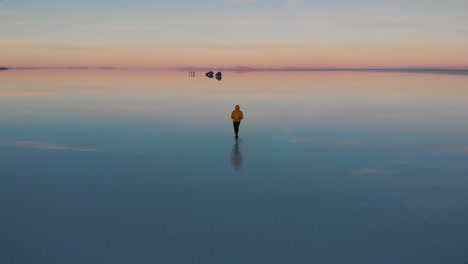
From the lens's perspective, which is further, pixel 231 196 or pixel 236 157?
pixel 236 157

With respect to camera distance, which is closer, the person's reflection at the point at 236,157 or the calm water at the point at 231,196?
the calm water at the point at 231,196

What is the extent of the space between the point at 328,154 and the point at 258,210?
24.3 feet

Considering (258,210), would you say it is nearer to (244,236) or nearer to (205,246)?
(244,236)

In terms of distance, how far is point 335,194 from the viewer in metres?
11.5

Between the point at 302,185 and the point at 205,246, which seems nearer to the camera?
the point at 205,246

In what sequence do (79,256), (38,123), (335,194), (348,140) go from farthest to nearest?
(38,123) < (348,140) < (335,194) < (79,256)

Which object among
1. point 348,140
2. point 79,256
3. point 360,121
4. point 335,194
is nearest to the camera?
point 79,256

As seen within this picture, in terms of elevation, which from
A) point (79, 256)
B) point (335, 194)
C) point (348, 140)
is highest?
point (348, 140)

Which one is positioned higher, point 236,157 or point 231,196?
point 236,157

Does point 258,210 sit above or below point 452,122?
below

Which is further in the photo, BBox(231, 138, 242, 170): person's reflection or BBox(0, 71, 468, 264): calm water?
BBox(231, 138, 242, 170): person's reflection

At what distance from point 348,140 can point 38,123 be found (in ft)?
63.6

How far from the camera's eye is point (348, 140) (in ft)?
65.4

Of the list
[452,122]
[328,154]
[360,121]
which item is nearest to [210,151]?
[328,154]
